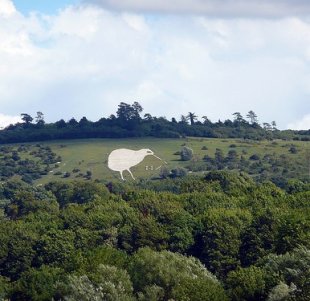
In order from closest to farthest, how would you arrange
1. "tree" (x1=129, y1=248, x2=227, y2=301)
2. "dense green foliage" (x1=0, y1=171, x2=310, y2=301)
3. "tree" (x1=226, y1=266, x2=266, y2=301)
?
1. "tree" (x1=129, y1=248, x2=227, y2=301)
2. "tree" (x1=226, y1=266, x2=266, y2=301)
3. "dense green foliage" (x1=0, y1=171, x2=310, y2=301)

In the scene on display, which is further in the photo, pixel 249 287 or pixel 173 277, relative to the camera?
pixel 173 277

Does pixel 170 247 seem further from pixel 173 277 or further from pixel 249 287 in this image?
pixel 249 287

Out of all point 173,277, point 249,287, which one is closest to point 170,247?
point 173,277

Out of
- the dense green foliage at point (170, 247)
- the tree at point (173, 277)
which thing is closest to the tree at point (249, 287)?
the dense green foliage at point (170, 247)

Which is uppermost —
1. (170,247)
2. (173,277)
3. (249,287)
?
(173,277)

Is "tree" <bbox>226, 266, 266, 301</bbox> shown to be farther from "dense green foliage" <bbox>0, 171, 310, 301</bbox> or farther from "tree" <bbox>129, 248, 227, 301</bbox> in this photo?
"tree" <bbox>129, 248, 227, 301</bbox>

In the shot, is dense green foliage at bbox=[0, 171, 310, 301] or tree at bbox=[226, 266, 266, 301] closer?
tree at bbox=[226, 266, 266, 301]

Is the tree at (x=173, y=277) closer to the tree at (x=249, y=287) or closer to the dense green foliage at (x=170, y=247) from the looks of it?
the dense green foliage at (x=170, y=247)

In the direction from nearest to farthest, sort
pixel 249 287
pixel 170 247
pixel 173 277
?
1. pixel 249 287
2. pixel 173 277
3. pixel 170 247

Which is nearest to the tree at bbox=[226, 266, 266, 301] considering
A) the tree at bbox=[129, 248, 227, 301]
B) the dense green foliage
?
the dense green foliage
